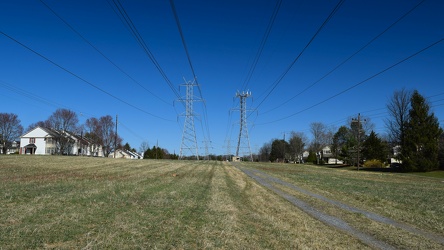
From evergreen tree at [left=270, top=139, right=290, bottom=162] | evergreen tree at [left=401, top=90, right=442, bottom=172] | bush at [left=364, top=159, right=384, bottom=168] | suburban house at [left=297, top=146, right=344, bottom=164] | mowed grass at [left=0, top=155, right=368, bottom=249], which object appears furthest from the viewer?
evergreen tree at [left=270, top=139, right=290, bottom=162]

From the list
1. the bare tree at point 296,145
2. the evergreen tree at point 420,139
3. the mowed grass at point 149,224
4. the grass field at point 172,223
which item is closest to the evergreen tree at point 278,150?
the bare tree at point 296,145

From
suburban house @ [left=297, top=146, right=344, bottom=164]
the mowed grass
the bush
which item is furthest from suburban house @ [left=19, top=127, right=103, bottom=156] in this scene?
the mowed grass

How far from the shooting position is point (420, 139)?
58.8m

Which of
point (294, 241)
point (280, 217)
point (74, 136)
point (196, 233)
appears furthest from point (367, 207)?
point (74, 136)

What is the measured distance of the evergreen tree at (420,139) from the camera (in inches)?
Answer: 2282

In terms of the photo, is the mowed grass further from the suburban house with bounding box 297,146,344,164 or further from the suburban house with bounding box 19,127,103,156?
the suburban house with bounding box 297,146,344,164

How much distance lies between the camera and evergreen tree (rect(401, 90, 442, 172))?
190 ft

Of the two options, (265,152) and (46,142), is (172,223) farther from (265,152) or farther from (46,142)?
(265,152)

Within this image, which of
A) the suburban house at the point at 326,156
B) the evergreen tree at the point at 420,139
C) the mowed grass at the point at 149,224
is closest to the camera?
the mowed grass at the point at 149,224

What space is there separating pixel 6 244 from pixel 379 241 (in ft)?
23.4

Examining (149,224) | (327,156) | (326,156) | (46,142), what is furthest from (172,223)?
(326,156)

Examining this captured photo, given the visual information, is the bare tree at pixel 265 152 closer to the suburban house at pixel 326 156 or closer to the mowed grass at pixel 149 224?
the suburban house at pixel 326 156

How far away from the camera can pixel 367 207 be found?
13211mm

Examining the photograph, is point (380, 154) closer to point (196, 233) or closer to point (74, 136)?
point (196, 233)
